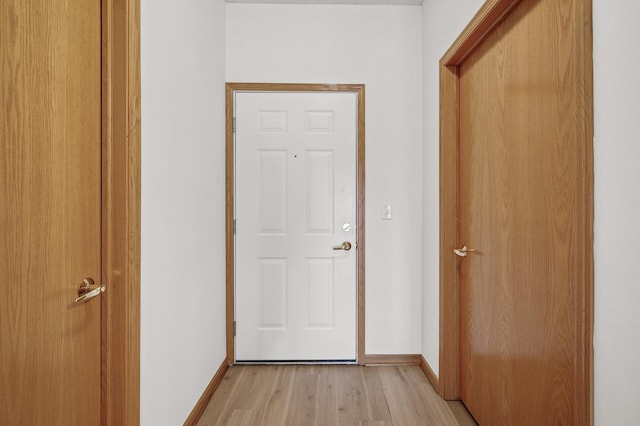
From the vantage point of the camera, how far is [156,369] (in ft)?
5.10

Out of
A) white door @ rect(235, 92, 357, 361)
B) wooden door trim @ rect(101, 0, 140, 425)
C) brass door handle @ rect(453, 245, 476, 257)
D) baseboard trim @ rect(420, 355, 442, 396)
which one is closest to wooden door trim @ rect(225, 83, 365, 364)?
white door @ rect(235, 92, 357, 361)

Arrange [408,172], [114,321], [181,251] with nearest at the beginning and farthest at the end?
1. [114,321]
2. [181,251]
3. [408,172]

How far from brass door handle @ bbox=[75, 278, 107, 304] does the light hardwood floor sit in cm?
113

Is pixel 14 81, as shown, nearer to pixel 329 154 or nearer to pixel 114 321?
pixel 114 321

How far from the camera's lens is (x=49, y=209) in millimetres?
1026

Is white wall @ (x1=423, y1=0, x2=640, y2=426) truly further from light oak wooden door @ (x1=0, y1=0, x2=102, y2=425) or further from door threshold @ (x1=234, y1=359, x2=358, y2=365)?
door threshold @ (x1=234, y1=359, x2=358, y2=365)

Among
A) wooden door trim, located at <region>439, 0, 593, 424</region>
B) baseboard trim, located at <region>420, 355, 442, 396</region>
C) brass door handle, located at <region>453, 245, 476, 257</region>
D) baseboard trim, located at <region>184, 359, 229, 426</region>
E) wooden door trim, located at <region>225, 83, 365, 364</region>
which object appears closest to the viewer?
wooden door trim, located at <region>439, 0, 593, 424</region>

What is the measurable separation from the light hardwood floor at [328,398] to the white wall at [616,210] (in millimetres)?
1186

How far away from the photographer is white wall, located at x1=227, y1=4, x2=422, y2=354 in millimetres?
2660

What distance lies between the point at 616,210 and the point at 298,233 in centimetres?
195

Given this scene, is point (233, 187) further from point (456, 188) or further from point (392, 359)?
point (392, 359)

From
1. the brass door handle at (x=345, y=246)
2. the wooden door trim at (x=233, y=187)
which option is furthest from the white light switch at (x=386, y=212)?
the brass door handle at (x=345, y=246)

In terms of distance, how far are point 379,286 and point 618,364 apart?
1.76m

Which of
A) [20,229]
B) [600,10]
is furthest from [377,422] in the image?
[600,10]
